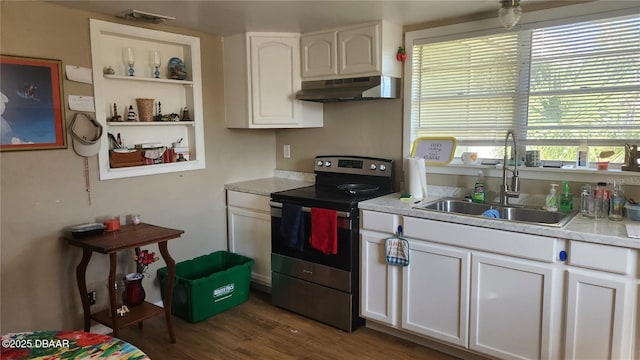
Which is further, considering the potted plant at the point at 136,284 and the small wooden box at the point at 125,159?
the small wooden box at the point at 125,159

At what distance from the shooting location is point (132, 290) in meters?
2.96

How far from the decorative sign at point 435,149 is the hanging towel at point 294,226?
3.05ft

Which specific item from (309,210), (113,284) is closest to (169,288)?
(113,284)

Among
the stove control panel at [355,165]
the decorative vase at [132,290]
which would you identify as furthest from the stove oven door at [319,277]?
the decorative vase at [132,290]

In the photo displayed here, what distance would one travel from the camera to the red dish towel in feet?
9.84

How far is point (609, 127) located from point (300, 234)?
6.53 ft

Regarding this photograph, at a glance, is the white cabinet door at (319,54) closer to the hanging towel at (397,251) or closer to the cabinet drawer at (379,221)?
the cabinet drawer at (379,221)

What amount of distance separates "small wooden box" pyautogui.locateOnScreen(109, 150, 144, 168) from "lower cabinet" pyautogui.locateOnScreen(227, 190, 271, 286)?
2.73ft

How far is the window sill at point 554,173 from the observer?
256 cm

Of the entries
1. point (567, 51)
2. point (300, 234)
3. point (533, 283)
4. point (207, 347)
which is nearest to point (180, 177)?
point (300, 234)

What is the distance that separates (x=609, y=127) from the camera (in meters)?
2.65

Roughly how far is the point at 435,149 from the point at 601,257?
1331 mm

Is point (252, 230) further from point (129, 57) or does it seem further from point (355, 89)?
point (129, 57)

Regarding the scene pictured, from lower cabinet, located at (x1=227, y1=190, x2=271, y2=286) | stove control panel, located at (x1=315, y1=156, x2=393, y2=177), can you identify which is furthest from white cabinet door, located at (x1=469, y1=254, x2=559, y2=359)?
lower cabinet, located at (x1=227, y1=190, x2=271, y2=286)
